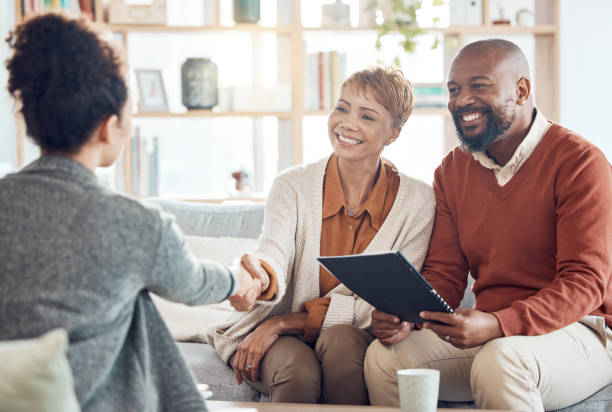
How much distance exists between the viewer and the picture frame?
3.70 m

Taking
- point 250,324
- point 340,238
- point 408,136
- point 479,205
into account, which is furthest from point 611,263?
point 408,136

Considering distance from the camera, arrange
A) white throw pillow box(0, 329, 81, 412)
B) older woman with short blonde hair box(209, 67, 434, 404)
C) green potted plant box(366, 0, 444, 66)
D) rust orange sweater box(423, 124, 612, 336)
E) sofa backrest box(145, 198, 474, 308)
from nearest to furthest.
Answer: white throw pillow box(0, 329, 81, 412) < rust orange sweater box(423, 124, 612, 336) < older woman with short blonde hair box(209, 67, 434, 404) < sofa backrest box(145, 198, 474, 308) < green potted plant box(366, 0, 444, 66)

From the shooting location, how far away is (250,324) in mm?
2043

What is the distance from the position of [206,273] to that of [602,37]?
3310mm

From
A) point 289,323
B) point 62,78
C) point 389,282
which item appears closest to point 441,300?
point 389,282

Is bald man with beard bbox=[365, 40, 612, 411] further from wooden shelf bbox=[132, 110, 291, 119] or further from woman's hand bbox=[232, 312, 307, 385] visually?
wooden shelf bbox=[132, 110, 291, 119]

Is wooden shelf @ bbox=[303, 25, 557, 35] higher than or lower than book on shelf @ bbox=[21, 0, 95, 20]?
lower

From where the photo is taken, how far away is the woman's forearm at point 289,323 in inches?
78.7

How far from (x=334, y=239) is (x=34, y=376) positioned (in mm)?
1263

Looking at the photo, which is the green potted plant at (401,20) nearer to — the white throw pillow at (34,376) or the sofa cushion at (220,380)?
the sofa cushion at (220,380)

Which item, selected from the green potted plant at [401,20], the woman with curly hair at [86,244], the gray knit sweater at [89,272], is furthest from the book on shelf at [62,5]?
the gray knit sweater at [89,272]

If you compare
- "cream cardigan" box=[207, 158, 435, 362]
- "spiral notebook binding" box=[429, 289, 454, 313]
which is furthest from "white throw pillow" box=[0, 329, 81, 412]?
"cream cardigan" box=[207, 158, 435, 362]

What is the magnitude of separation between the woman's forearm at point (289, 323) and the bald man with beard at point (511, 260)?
22 centimetres

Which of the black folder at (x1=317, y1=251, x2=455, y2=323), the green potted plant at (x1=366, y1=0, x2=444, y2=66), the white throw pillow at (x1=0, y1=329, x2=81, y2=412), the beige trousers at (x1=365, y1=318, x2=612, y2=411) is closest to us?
the white throw pillow at (x1=0, y1=329, x2=81, y2=412)
